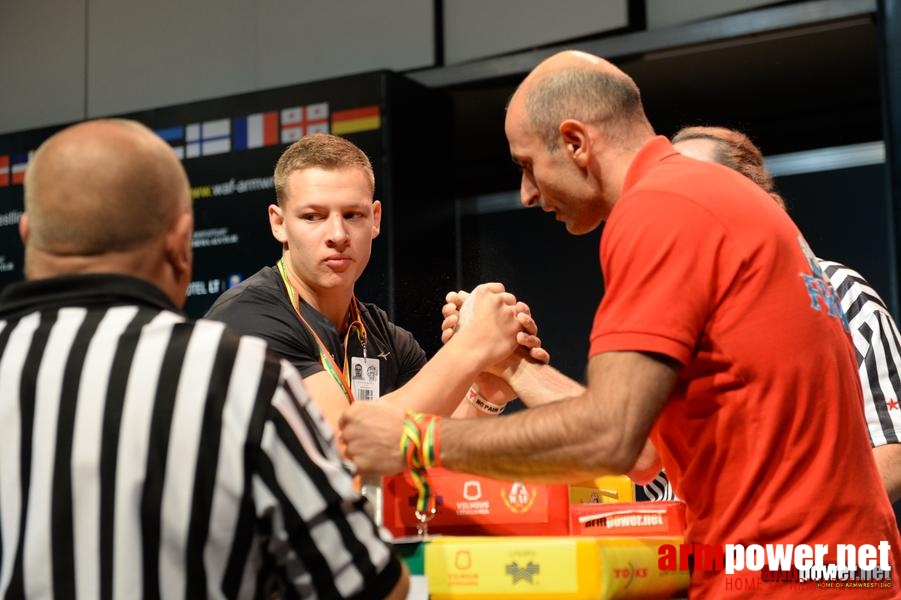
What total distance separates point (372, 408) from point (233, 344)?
1.45 ft

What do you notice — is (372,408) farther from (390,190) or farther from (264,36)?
(264,36)

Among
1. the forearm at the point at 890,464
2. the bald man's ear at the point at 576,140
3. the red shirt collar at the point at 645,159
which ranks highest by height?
the bald man's ear at the point at 576,140

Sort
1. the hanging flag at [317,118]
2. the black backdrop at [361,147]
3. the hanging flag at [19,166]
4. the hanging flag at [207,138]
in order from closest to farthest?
the black backdrop at [361,147] < the hanging flag at [317,118] < the hanging flag at [207,138] < the hanging flag at [19,166]

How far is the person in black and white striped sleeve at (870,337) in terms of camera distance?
232 centimetres

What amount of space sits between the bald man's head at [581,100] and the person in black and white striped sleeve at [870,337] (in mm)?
654

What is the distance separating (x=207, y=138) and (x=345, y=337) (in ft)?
7.72

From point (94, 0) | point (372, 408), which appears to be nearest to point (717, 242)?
point (372, 408)

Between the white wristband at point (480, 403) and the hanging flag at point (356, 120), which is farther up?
the hanging flag at point (356, 120)

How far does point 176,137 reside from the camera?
15.7ft

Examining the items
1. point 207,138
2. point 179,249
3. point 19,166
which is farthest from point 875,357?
point 19,166

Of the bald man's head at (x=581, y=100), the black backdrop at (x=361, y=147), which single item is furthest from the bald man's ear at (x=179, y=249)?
the black backdrop at (x=361, y=147)

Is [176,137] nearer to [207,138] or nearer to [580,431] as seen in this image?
[207,138]

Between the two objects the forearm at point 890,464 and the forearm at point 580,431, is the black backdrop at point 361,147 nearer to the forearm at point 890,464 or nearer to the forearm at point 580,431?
the forearm at point 890,464

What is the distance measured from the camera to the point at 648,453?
1975 mm
